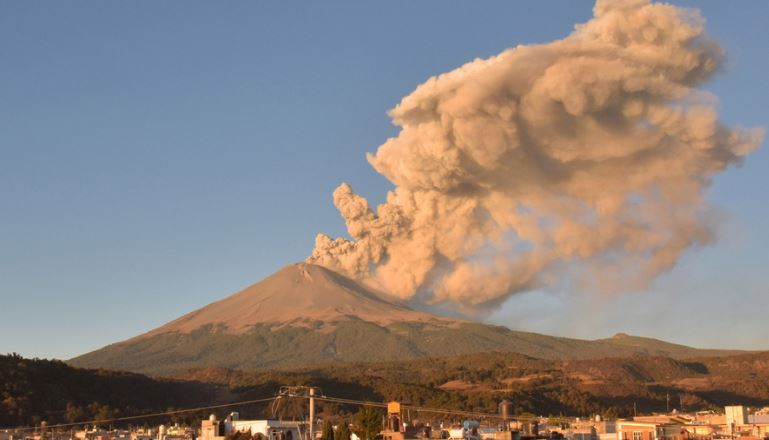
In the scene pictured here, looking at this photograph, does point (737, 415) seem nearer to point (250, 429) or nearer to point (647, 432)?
point (647, 432)

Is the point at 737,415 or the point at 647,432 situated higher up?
the point at 737,415

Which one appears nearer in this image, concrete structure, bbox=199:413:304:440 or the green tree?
the green tree

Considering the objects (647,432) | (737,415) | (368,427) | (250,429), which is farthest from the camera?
(737,415)

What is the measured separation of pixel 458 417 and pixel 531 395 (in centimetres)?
2347

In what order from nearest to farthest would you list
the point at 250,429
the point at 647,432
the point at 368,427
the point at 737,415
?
the point at 368,427 < the point at 647,432 < the point at 250,429 < the point at 737,415

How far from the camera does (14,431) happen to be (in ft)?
233

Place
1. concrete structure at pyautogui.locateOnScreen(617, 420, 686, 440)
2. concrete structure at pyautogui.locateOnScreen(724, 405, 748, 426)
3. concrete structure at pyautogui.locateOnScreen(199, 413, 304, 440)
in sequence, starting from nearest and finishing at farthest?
1. concrete structure at pyautogui.locateOnScreen(617, 420, 686, 440)
2. concrete structure at pyautogui.locateOnScreen(199, 413, 304, 440)
3. concrete structure at pyautogui.locateOnScreen(724, 405, 748, 426)

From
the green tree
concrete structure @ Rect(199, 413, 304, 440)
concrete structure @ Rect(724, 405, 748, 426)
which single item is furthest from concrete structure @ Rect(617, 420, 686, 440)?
concrete structure @ Rect(199, 413, 304, 440)

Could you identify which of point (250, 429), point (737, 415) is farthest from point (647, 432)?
point (250, 429)

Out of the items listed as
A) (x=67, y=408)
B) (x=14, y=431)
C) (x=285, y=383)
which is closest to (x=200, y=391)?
(x=285, y=383)

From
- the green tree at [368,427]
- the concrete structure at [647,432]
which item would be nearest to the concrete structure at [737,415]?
the concrete structure at [647,432]

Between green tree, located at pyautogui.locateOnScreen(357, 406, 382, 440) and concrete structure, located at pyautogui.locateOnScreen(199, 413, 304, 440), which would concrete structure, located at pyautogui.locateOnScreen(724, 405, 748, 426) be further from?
concrete structure, located at pyautogui.locateOnScreen(199, 413, 304, 440)

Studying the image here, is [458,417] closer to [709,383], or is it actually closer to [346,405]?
[346,405]

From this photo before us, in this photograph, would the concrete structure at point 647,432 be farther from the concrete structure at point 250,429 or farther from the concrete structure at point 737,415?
the concrete structure at point 250,429
